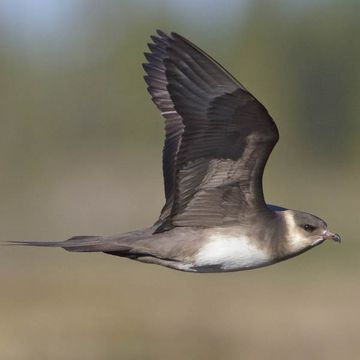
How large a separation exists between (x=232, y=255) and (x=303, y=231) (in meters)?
0.50

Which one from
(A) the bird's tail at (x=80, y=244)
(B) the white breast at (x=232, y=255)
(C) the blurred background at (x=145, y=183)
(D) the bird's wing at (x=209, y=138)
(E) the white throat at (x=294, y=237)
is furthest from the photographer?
(C) the blurred background at (x=145, y=183)

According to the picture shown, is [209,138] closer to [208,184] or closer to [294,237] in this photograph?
[208,184]

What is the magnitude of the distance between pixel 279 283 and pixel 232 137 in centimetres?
1096

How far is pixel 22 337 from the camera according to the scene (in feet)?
Result: 48.2

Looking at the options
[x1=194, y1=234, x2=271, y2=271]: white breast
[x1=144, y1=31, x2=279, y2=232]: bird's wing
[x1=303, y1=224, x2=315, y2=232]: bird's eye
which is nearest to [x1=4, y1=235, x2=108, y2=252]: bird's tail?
[x1=144, y1=31, x2=279, y2=232]: bird's wing

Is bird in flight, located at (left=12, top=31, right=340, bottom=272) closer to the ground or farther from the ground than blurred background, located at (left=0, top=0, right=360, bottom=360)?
farther from the ground

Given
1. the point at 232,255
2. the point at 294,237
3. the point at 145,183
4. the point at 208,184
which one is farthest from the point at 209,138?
the point at 145,183

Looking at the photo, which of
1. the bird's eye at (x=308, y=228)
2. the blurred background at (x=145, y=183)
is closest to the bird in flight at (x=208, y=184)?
the bird's eye at (x=308, y=228)

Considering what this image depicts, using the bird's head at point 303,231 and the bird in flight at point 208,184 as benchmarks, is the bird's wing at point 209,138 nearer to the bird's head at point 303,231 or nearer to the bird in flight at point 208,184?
→ the bird in flight at point 208,184

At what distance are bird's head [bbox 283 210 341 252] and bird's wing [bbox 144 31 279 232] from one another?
0.27m

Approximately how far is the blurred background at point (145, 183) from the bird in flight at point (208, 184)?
5.28 m

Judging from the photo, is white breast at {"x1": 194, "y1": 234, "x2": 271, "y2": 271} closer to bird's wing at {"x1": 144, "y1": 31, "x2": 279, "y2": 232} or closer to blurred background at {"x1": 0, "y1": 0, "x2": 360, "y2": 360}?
bird's wing at {"x1": 144, "y1": 31, "x2": 279, "y2": 232}

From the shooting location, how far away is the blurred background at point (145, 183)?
49.4 feet

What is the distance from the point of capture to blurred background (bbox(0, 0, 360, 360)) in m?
15.1
